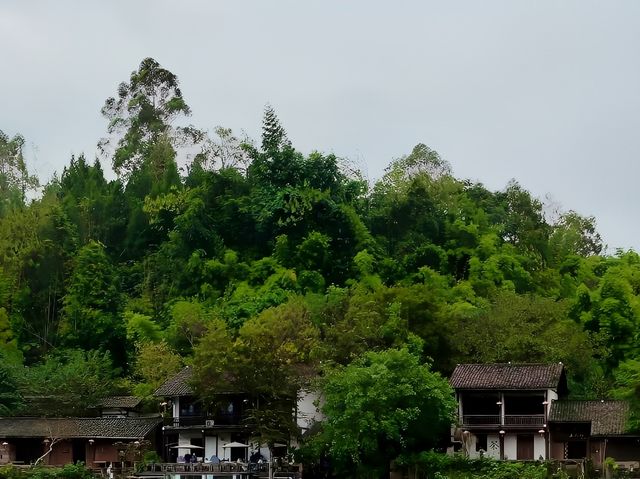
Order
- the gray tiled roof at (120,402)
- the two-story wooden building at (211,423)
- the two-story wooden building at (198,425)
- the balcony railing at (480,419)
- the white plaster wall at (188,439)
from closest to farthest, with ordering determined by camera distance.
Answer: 1. the balcony railing at (480,419)
2. the two-story wooden building at (211,423)
3. the two-story wooden building at (198,425)
4. the white plaster wall at (188,439)
5. the gray tiled roof at (120,402)

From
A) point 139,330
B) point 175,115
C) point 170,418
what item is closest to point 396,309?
point 170,418

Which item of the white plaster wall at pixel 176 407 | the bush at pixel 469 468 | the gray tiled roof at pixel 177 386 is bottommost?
the bush at pixel 469 468

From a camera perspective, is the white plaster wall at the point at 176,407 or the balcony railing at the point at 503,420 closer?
the balcony railing at the point at 503,420

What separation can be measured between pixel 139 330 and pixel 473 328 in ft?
59.6

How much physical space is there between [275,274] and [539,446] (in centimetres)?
2033


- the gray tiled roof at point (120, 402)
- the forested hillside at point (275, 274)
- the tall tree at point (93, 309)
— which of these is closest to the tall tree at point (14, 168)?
the forested hillside at point (275, 274)

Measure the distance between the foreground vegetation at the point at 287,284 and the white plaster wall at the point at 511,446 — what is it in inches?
164

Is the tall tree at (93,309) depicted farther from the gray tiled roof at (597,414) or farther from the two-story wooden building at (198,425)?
the gray tiled roof at (597,414)

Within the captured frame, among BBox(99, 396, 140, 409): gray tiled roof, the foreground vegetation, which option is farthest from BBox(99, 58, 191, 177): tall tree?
BBox(99, 396, 140, 409): gray tiled roof

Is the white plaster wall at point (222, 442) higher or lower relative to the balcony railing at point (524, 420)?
lower

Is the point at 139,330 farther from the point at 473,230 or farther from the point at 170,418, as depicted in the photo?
the point at 473,230

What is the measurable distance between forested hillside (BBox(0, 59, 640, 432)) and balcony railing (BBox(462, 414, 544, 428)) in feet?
11.8

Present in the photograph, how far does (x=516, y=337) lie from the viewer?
167 ft

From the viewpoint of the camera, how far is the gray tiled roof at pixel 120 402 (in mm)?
54094
